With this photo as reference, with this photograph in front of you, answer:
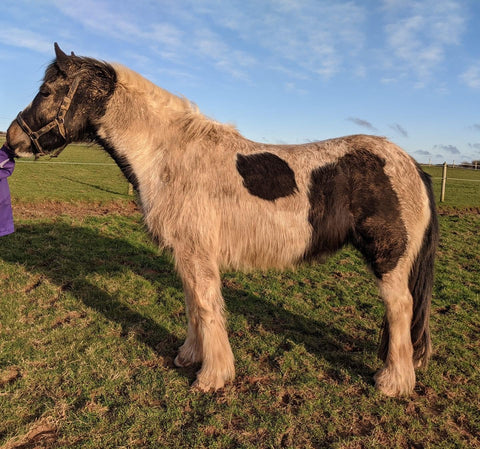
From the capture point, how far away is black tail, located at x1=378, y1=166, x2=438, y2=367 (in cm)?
361

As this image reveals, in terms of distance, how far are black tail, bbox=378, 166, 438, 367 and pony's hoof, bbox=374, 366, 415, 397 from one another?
8.1 inches

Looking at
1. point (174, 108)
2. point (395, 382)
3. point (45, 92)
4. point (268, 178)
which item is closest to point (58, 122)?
point (45, 92)

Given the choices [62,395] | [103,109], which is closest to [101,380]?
[62,395]

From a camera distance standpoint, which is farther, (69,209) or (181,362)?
(69,209)

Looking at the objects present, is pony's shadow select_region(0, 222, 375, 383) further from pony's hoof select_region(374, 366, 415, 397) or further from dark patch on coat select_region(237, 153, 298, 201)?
dark patch on coat select_region(237, 153, 298, 201)

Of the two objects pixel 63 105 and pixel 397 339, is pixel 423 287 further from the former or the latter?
pixel 63 105

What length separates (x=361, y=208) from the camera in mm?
3447

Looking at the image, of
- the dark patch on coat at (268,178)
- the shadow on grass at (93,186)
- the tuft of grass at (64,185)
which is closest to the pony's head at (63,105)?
the dark patch on coat at (268,178)

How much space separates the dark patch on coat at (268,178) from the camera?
11.5 feet

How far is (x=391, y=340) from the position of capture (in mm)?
3584

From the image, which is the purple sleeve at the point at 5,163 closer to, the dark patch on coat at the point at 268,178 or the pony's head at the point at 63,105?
the pony's head at the point at 63,105

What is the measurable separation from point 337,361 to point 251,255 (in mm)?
1663

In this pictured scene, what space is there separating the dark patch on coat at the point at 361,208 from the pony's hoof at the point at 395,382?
3.45 ft

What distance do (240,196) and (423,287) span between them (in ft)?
7.16
